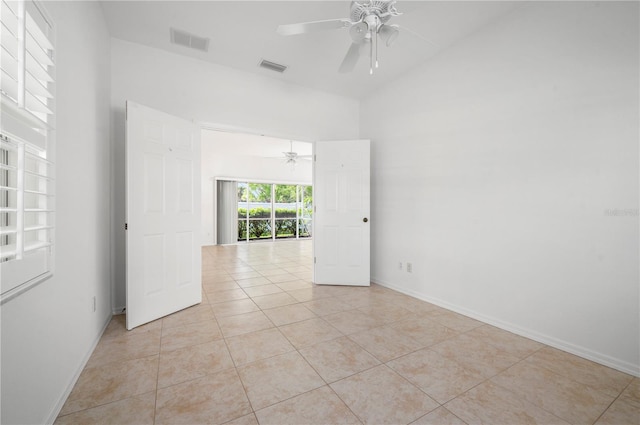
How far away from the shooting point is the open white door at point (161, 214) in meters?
2.50

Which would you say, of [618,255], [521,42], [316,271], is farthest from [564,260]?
[316,271]

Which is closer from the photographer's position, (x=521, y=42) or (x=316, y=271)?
(x=521, y=42)

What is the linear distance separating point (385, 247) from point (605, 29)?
292 cm

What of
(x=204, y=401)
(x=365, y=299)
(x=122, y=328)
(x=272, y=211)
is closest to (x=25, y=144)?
(x=204, y=401)

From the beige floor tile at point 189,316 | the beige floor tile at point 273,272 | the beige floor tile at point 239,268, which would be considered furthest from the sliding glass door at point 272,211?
the beige floor tile at point 189,316

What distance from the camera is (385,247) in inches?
154

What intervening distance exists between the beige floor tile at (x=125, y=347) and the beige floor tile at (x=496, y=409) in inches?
85.0

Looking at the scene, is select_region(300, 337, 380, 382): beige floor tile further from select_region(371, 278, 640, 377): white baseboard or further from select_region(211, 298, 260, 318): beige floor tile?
select_region(371, 278, 640, 377): white baseboard

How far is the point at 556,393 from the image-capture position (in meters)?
A: 1.66

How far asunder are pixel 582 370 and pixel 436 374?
107 centimetres

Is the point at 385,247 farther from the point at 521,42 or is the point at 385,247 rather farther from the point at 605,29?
the point at 605,29

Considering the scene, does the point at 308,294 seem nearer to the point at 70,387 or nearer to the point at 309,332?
the point at 309,332

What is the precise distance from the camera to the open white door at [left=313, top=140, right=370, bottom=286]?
12.8 ft

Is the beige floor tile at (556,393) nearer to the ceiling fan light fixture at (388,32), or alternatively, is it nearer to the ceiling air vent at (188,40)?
the ceiling fan light fixture at (388,32)
